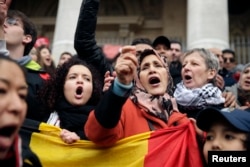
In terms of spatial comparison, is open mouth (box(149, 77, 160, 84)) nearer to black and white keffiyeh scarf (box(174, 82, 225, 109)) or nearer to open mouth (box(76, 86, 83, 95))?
black and white keffiyeh scarf (box(174, 82, 225, 109))

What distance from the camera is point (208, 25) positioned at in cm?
1098

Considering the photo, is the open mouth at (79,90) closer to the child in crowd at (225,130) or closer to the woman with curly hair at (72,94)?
the woman with curly hair at (72,94)

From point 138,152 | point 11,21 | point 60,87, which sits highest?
point 11,21

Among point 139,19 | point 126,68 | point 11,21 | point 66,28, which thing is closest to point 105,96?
point 126,68

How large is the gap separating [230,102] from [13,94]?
267cm

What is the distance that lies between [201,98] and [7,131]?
216cm

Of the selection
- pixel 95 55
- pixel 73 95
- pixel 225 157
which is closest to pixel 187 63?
pixel 95 55

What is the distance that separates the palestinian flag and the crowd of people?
0.06 metres

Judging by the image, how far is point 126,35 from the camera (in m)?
17.6

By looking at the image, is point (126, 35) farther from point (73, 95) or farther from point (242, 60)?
point (73, 95)

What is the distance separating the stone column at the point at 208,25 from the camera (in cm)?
1075

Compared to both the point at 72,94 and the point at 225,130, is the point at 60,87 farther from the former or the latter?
the point at 225,130

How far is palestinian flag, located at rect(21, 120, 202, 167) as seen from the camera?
285cm

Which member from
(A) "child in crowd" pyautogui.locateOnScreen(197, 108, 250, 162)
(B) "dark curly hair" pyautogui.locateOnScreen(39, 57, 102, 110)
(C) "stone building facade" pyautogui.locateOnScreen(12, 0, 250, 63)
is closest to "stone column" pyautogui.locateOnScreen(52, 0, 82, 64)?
(C) "stone building facade" pyautogui.locateOnScreen(12, 0, 250, 63)
